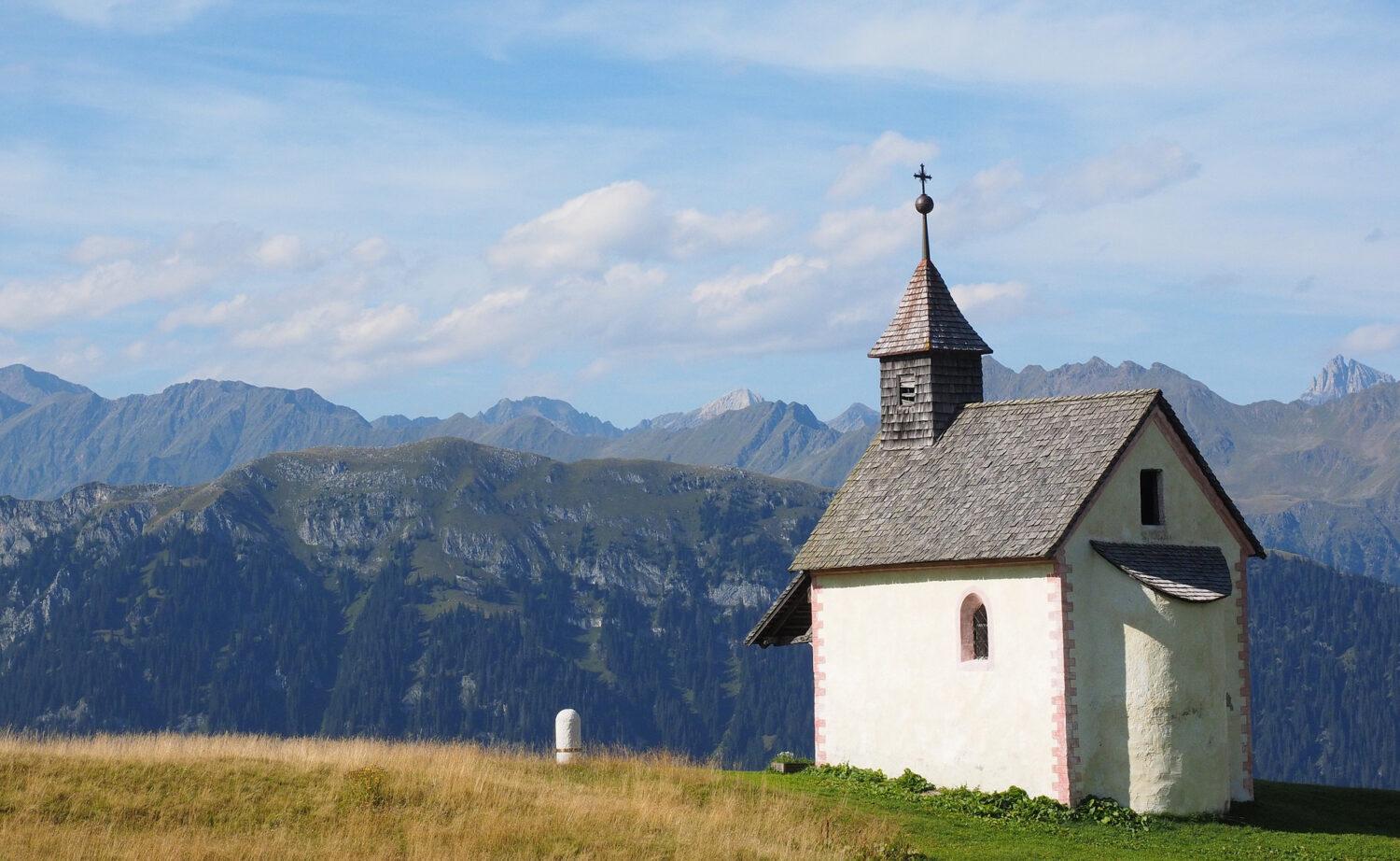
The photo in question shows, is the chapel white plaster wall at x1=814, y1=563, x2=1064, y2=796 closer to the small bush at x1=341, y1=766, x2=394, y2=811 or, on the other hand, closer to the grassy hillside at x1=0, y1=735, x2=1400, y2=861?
the grassy hillside at x1=0, y1=735, x2=1400, y2=861

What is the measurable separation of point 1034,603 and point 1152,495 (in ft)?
15.6

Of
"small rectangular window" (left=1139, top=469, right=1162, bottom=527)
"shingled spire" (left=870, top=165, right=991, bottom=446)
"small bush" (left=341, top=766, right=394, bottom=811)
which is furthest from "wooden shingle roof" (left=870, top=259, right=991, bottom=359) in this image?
"small bush" (left=341, top=766, right=394, bottom=811)

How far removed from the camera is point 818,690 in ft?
145

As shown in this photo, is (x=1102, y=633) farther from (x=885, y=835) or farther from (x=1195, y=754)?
(x=885, y=835)

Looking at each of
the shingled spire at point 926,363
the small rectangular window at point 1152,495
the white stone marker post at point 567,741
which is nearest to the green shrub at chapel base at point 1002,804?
the white stone marker post at point 567,741

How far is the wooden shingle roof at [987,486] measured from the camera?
1574 inches

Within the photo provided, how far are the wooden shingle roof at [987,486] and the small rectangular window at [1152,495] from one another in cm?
121

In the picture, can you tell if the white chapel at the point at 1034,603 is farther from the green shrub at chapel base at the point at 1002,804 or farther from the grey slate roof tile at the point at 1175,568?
the green shrub at chapel base at the point at 1002,804

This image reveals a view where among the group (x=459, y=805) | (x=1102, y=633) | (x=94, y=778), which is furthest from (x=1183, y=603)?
(x=94, y=778)

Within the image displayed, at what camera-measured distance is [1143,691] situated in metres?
38.5

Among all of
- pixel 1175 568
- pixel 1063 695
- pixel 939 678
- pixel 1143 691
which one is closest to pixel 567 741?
pixel 939 678

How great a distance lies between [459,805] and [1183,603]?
56.5ft

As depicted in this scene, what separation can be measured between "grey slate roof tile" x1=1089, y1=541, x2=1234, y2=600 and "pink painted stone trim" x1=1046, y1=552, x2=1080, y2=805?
1.45 meters

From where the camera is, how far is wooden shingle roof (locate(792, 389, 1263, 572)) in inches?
1574
